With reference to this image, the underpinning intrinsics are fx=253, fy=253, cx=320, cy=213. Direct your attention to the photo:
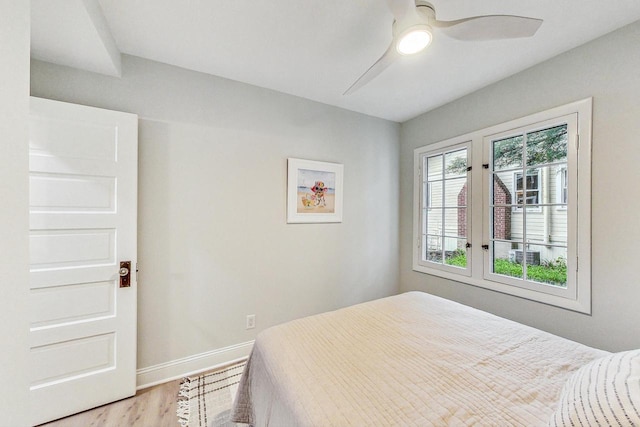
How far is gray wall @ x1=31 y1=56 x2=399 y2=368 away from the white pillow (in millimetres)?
2044

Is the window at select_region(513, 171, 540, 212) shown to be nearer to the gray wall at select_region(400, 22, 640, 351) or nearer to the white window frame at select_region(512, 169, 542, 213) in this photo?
the white window frame at select_region(512, 169, 542, 213)

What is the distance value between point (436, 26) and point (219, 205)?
193cm

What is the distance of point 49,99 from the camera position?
1.67 meters

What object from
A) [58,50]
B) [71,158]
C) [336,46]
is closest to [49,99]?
[58,50]

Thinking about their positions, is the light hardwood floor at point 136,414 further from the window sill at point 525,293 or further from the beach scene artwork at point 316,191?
the window sill at point 525,293

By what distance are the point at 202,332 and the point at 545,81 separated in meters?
3.40

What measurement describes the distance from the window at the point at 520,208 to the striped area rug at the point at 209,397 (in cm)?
225

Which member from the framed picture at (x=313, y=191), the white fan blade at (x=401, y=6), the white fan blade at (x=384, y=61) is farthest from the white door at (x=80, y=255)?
the white fan blade at (x=401, y=6)

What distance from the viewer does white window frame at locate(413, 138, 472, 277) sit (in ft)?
8.20

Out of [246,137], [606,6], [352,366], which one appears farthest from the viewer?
[246,137]

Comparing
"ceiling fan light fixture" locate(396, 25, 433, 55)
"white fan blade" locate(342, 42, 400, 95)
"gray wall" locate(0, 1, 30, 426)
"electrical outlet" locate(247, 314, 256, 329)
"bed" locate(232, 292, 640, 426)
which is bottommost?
"electrical outlet" locate(247, 314, 256, 329)

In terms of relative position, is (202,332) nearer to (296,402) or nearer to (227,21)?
(296,402)

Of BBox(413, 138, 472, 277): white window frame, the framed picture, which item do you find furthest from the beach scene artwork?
BBox(413, 138, 472, 277): white window frame

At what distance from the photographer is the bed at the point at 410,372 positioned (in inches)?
32.4
